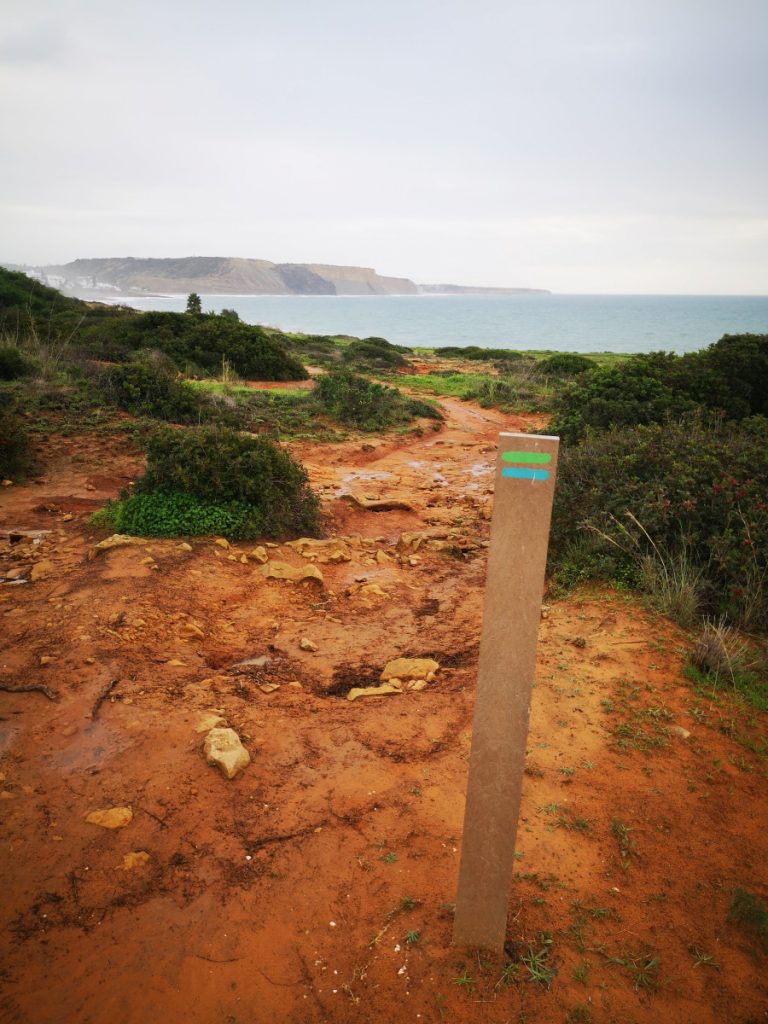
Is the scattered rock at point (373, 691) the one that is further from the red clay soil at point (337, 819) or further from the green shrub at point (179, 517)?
the green shrub at point (179, 517)

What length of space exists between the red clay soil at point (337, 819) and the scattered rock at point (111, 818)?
0.06m

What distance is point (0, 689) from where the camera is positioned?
12.7ft

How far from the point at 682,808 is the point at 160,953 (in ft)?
8.68

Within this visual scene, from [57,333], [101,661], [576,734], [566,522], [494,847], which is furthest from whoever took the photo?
[57,333]

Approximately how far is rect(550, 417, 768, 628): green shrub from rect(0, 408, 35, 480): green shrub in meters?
7.17

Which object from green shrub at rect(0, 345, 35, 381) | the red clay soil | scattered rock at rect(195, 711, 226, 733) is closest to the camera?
the red clay soil

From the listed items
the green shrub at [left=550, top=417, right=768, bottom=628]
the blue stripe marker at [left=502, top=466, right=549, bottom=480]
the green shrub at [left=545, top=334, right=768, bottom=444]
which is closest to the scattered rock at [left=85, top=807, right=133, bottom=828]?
the blue stripe marker at [left=502, top=466, right=549, bottom=480]

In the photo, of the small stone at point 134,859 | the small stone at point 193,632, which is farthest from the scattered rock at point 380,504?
the small stone at point 134,859

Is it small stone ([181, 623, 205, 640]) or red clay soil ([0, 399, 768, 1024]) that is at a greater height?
small stone ([181, 623, 205, 640])

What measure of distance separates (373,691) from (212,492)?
12.0 feet

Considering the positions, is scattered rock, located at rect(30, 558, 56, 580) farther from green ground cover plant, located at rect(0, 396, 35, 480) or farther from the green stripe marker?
the green stripe marker

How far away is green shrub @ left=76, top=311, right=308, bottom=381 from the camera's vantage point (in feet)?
55.7

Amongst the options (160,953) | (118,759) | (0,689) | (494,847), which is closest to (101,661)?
(0,689)

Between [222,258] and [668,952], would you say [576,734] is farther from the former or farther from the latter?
[222,258]
